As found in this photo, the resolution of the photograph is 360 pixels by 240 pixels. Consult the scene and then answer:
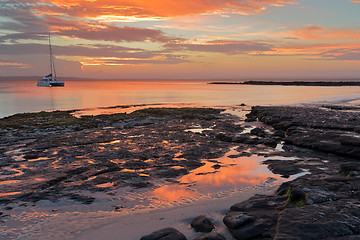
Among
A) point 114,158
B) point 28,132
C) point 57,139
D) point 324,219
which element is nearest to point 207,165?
point 114,158

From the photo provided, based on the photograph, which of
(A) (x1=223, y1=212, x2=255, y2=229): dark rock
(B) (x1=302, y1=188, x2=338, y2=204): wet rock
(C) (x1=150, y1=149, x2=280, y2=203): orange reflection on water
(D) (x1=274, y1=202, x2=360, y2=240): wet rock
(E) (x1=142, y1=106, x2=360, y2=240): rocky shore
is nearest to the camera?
(D) (x1=274, y1=202, x2=360, y2=240): wet rock

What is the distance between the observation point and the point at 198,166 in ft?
46.1

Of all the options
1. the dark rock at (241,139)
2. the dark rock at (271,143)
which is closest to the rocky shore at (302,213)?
the dark rock at (271,143)

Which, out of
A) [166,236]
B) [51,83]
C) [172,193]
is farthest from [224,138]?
[51,83]

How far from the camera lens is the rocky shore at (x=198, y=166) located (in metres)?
6.87

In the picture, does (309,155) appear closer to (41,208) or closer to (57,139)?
(41,208)

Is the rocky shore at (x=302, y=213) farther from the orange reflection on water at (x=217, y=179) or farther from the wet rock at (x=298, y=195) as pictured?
the orange reflection on water at (x=217, y=179)

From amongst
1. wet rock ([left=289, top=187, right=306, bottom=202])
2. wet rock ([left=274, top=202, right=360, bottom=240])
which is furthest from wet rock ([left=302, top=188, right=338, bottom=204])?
wet rock ([left=274, top=202, right=360, bottom=240])

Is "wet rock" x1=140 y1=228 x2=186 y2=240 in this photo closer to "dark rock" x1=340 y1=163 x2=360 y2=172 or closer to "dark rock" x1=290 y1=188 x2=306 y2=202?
"dark rock" x1=290 y1=188 x2=306 y2=202

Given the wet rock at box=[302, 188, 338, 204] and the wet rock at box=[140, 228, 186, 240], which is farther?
the wet rock at box=[302, 188, 338, 204]

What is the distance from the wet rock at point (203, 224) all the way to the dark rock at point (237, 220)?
489mm

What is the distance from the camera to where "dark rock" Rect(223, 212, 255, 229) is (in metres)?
7.25

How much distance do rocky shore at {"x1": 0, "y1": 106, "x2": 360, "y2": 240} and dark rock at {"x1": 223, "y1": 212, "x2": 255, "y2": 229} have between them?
3cm

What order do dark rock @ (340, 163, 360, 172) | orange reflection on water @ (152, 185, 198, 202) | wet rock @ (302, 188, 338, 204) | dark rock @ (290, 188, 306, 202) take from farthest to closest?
1. dark rock @ (340, 163, 360, 172)
2. orange reflection on water @ (152, 185, 198, 202)
3. dark rock @ (290, 188, 306, 202)
4. wet rock @ (302, 188, 338, 204)
